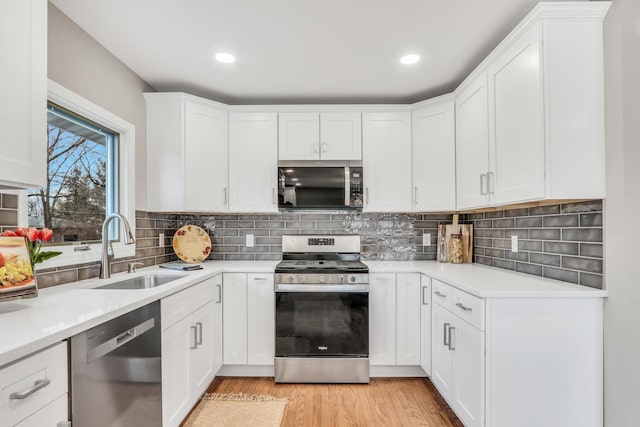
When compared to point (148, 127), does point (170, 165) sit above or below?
below

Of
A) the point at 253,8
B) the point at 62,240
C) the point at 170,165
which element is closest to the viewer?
the point at 253,8

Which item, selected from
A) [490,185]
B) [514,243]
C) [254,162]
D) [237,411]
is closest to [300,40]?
[254,162]

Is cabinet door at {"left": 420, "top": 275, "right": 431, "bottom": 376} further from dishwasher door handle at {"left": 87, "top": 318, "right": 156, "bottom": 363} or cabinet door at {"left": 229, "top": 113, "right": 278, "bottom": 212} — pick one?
dishwasher door handle at {"left": 87, "top": 318, "right": 156, "bottom": 363}

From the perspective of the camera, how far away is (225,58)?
2.28m

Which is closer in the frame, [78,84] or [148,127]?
[78,84]

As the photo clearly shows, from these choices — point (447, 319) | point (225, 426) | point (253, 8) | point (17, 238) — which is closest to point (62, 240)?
point (17, 238)

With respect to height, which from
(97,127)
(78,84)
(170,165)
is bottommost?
(170,165)

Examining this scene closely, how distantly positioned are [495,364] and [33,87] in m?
2.32

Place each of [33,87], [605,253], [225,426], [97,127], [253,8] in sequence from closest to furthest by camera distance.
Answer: [33,87], [605,253], [253,8], [225,426], [97,127]

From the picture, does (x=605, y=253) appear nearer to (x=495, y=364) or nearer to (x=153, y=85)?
(x=495, y=364)

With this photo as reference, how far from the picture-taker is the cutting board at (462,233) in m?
2.94

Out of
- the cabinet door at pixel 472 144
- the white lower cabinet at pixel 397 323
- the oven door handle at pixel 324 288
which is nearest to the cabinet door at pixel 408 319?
the white lower cabinet at pixel 397 323

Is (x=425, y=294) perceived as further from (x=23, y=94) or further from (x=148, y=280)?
(x=23, y=94)

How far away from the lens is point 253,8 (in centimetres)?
177
